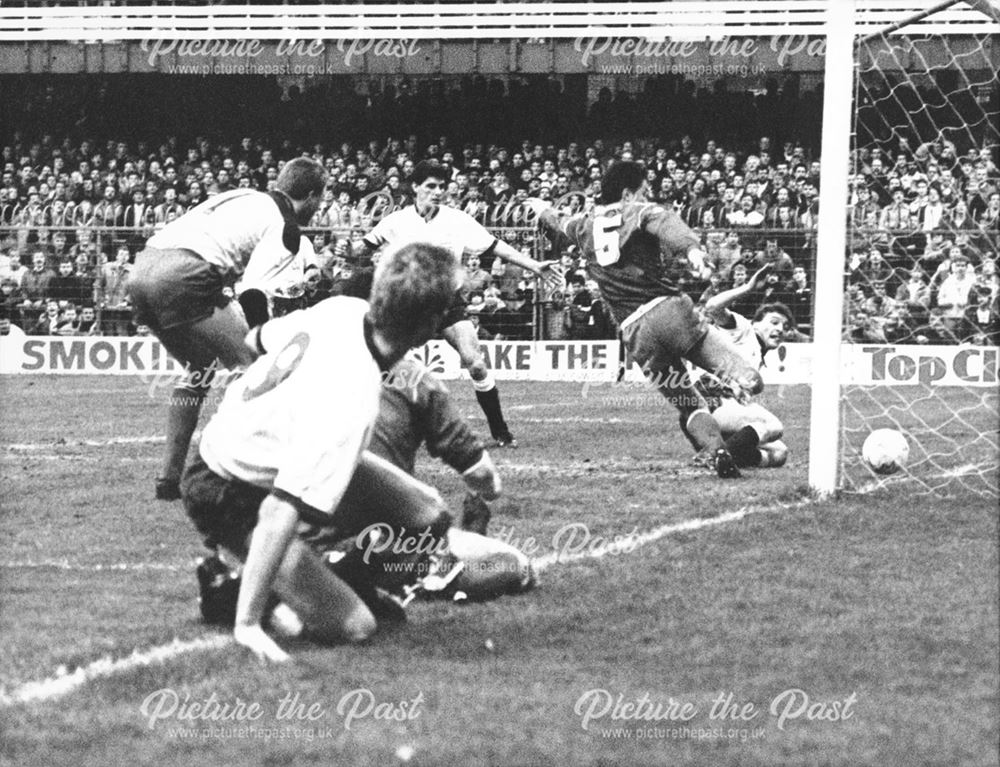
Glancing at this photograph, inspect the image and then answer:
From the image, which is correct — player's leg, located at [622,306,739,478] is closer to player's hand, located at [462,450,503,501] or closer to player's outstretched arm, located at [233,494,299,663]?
player's hand, located at [462,450,503,501]

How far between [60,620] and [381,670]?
1.41 m

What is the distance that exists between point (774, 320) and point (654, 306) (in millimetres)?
8928

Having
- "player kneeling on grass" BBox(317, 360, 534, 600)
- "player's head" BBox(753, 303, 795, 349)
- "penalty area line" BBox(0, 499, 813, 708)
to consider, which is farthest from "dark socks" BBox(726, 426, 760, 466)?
"player's head" BBox(753, 303, 795, 349)

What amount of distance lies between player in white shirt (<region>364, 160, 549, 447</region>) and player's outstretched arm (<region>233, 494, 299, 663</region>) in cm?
642

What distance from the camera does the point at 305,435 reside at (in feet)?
15.6

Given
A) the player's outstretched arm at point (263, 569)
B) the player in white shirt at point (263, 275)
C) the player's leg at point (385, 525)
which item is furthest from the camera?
the player in white shirt at point (263, 275)

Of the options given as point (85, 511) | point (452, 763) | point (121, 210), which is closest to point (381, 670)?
point (452, 763)

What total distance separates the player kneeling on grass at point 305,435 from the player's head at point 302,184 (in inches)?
126

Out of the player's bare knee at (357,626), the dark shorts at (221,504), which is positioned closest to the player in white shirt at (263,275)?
the dark shorts at (221,504)

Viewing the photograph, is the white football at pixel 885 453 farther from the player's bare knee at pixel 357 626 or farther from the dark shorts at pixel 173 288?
the player's bare knee at pixel 357 626

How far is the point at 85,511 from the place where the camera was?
324 inches

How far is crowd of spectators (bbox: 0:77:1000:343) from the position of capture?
56.0 ft

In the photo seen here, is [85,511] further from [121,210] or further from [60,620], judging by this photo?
[121,210]

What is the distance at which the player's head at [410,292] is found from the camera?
4.88 m
